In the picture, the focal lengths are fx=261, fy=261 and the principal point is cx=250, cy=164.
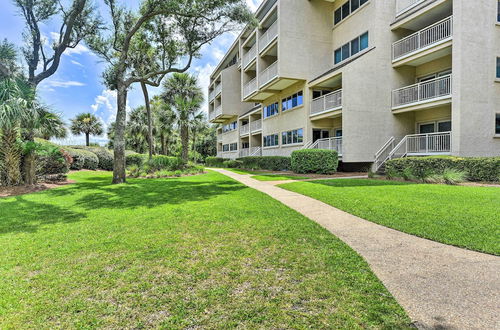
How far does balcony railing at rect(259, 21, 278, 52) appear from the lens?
21.9m

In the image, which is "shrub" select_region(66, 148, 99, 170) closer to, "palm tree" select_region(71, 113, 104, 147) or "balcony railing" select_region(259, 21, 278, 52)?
"balcony railing" select_region(259, 21, 278, 52)

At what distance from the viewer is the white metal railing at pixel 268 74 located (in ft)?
72.5

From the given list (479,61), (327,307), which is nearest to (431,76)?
(479,61)

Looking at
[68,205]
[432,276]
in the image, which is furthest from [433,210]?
[68,205]

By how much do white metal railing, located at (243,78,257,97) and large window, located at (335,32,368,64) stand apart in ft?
28.4

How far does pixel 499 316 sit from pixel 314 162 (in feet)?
48.4

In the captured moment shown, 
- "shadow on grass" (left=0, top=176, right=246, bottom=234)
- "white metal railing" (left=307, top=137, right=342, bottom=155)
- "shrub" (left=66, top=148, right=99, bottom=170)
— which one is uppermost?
"white metal railing" (left=307, top=137, right=342, bottom=155)

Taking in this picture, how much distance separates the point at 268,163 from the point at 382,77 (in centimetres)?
1144

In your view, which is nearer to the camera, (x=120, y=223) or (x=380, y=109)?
(x=120, y=223)

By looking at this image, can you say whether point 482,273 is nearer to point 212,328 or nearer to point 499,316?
point 499,316

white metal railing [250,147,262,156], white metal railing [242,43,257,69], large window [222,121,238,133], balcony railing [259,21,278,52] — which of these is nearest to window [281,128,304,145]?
white metal railing [250,147,262,156]

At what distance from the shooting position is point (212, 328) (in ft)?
8.07

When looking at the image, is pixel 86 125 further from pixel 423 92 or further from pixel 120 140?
pixel 423 92

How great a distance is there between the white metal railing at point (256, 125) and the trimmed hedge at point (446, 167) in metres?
18.5
